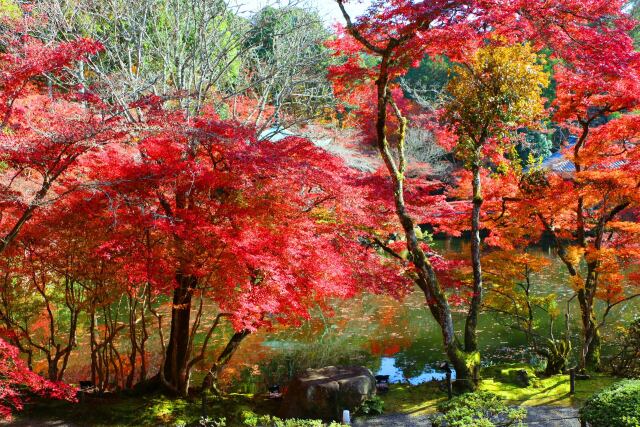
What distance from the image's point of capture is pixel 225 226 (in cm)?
662

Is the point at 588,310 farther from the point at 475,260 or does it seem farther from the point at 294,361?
the point at 294,361

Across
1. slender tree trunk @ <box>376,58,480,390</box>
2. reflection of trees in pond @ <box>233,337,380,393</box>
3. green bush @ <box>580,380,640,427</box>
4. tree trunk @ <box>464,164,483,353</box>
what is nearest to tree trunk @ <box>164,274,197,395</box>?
reflection of trees in pond @ <box>233,337,380,393</box>

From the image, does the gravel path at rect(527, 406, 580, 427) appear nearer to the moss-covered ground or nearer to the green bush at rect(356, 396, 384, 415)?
the moss-covered ground

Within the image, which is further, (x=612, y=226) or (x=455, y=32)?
(x=612, y=226)

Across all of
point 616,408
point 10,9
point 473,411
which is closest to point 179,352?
→ point 473,411

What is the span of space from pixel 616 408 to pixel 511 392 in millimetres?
2529

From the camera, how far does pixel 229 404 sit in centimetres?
772

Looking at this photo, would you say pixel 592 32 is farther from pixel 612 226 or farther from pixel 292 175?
pixel 292 175

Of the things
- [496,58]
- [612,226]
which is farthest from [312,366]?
[496,58]

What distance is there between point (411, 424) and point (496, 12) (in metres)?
5.22

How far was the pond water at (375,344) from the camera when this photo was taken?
416 inches

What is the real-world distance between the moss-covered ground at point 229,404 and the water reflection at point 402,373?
1.77 meters

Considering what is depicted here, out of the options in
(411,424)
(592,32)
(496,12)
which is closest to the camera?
(496,12)

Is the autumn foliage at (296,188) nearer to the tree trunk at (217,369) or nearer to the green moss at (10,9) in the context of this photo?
the tree trunk at (217,369)
